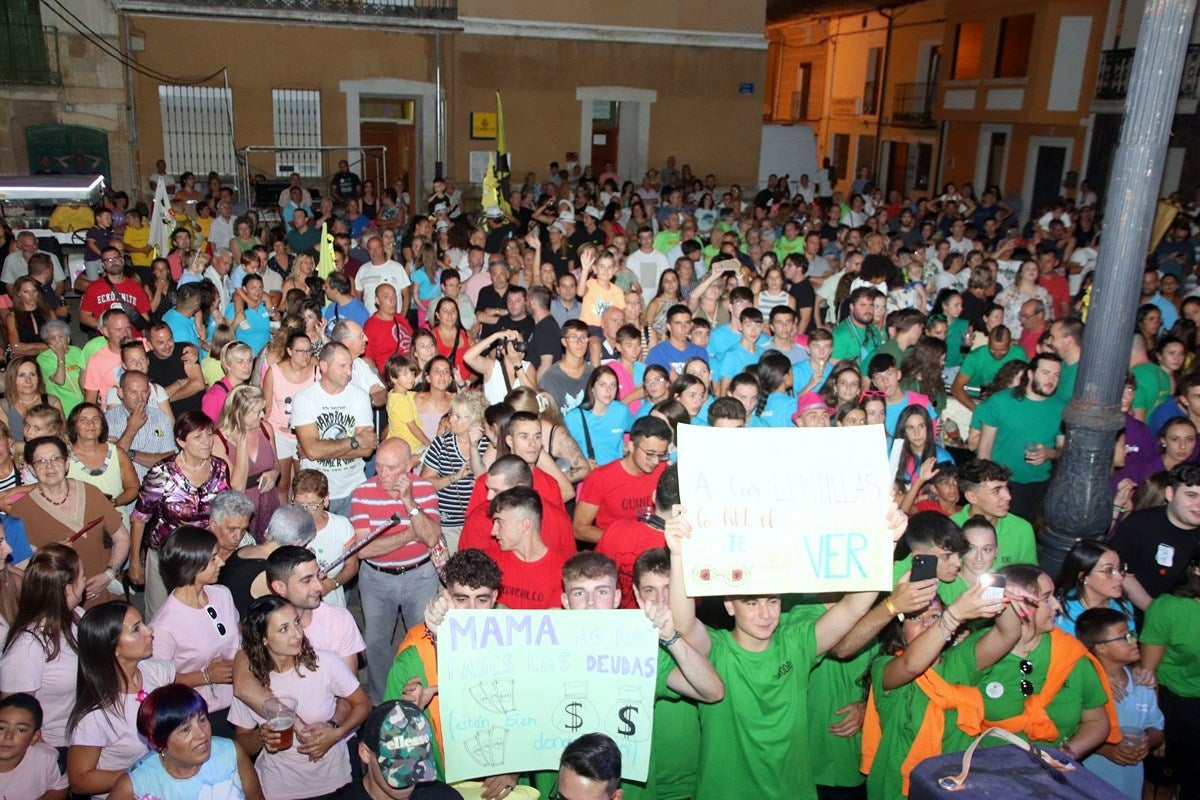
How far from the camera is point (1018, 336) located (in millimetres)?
11336

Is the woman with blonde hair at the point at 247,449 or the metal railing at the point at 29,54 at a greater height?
the metal railing at the point at 29,54

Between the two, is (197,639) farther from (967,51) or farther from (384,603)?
(967,51)

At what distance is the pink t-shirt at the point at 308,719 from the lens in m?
4.56

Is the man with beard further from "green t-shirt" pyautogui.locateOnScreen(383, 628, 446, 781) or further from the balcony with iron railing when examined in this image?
the balcony with iron railing

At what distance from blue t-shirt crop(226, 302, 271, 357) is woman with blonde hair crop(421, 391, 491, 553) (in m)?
3.70

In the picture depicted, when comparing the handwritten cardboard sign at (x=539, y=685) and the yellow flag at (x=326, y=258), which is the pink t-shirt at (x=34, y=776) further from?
the yellow flag at (x=326, y=258)

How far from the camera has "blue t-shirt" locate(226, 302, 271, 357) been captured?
31.8 feet

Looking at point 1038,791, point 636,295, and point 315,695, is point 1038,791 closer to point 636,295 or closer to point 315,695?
point 315,695

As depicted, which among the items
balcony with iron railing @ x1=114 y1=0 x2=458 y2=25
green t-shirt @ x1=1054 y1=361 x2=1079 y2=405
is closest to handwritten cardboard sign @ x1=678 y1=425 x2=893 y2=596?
green t-shirt @ x1=1054 y1=361 x2=1079 y2=405

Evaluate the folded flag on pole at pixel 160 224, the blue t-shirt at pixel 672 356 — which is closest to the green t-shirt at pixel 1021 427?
the blue t-shirt at pixel 672 356

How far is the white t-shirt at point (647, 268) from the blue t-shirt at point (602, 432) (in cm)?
574

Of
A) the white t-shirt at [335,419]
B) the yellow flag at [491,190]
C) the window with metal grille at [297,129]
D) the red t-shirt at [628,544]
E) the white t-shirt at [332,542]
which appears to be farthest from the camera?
the window with metal grille at [297,129]

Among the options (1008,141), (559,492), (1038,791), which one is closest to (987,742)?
(1038,791)

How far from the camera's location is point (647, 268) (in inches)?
509
